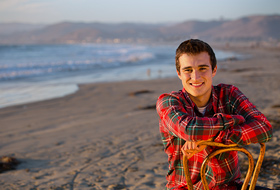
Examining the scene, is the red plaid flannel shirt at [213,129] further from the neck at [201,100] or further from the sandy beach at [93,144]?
the sandy beach at [93,144]

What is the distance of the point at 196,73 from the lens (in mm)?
1806

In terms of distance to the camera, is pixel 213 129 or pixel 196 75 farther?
pixel 196 75

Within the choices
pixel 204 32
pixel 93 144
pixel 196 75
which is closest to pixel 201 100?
pixel 196 75

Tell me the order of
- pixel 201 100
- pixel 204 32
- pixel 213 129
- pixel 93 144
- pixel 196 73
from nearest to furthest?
pixel 213 129 < pixel 196 73 < pixel 201 100 < pixel 93 144 < pixel 204 32

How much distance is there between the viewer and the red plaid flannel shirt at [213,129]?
1623mm

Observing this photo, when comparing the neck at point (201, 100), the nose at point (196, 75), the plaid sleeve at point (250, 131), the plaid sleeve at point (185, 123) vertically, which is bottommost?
the plaid sleeve at point (250, 131)

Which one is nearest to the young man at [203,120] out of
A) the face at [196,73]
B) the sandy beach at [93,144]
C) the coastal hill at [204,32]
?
the face at [196,73]

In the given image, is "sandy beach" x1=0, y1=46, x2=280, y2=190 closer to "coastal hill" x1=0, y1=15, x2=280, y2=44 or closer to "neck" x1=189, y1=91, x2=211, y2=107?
"neck" x1=189, y1=91, x2=211, y2=107

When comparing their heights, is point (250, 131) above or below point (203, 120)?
below

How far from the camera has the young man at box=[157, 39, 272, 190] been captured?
163cm

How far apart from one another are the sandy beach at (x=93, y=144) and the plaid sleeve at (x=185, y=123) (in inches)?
72.6

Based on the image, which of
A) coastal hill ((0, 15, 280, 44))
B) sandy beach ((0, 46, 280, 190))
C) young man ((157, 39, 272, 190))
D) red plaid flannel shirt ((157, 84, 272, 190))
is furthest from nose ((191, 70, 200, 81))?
coastal hill ((0, 15, 280, 44))

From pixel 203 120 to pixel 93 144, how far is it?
359cm

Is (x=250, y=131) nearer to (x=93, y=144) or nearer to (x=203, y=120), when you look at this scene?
(x=203, y=120)
